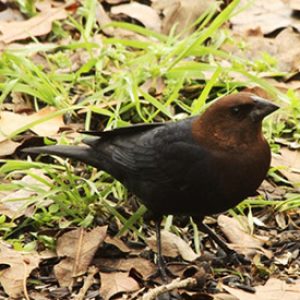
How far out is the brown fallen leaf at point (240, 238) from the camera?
503cm

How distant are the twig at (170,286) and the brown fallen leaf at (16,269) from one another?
61 centimetres

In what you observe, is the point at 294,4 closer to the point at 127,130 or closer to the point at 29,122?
the point at 29,122

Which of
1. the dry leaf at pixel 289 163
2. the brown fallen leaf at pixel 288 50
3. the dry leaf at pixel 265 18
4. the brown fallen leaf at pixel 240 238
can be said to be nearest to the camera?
the brown fallen leaf at pixel 240 238

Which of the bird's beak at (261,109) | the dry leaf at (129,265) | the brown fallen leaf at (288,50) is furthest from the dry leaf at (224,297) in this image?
the brown fallen leaf at (288,50)

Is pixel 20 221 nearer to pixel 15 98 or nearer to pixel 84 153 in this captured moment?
pixel 84 153

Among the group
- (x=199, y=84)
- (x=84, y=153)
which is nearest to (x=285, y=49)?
(x=199, y=84)

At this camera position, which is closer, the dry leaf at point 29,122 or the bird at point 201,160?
the bird at point 201,160

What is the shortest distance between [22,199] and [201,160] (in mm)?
1092

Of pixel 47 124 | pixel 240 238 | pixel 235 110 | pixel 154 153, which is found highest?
pixel 235 110

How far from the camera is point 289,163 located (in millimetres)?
5621

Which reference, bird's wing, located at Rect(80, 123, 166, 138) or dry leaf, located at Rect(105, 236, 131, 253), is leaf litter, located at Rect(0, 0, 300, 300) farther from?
bird's wing, located at Rect(80, 123, 166, 138)

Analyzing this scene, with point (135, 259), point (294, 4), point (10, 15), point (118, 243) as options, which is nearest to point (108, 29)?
point (10, 15)

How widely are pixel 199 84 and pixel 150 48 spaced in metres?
0.37

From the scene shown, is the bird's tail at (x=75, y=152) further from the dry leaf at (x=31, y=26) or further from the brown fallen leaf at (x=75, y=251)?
the dry leaf at (x=31, y=26)
